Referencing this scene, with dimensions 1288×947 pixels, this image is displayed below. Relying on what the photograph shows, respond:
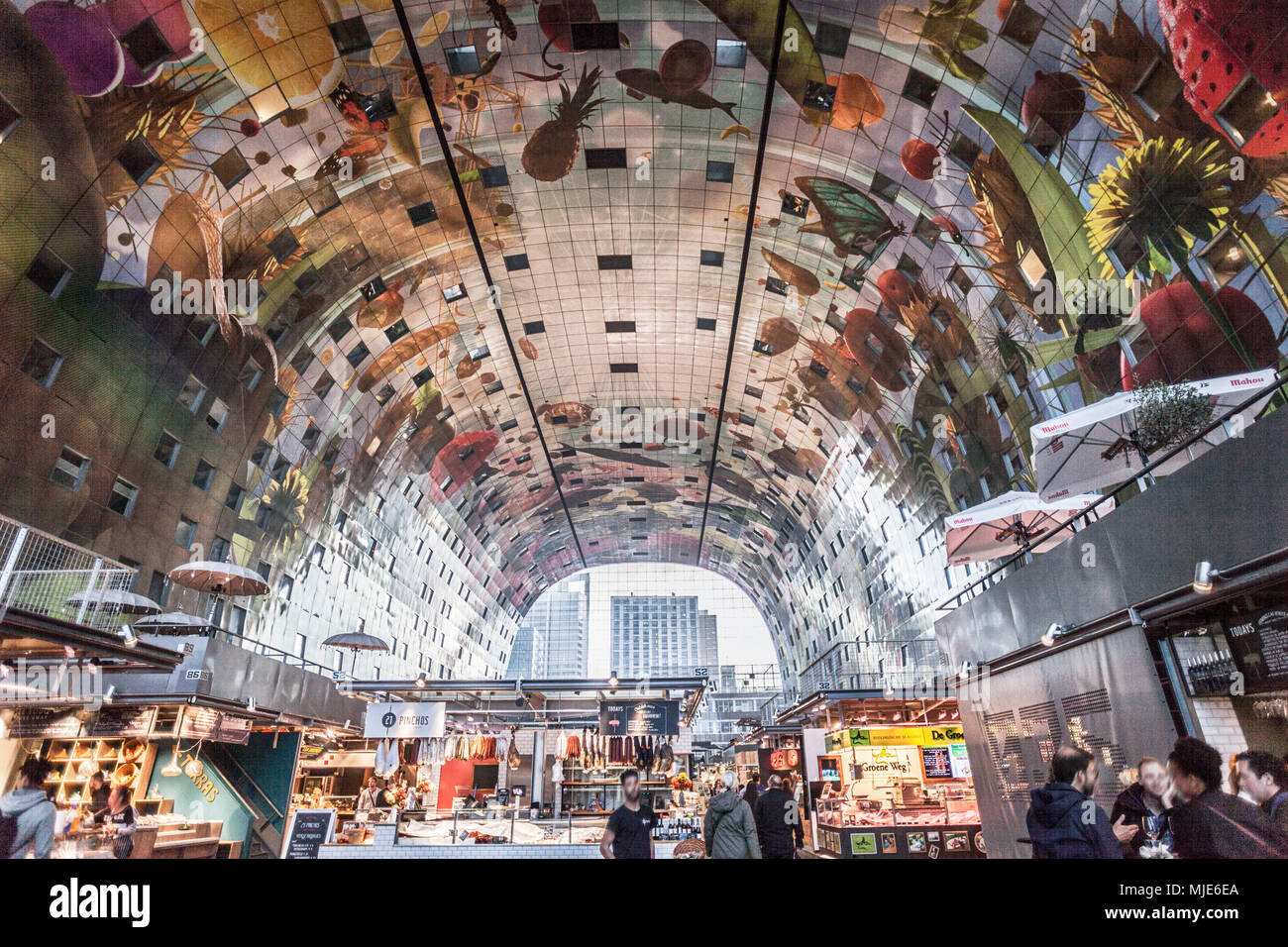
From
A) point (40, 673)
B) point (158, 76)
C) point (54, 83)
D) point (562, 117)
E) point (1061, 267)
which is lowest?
point (40, 673)

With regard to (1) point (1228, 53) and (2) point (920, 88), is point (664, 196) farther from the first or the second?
(1) point (1228, 53)

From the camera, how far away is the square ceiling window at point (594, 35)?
12.4m

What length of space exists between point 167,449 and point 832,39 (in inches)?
562

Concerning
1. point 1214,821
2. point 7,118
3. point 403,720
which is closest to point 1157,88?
point 1214,821

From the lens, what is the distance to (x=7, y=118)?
934 cm

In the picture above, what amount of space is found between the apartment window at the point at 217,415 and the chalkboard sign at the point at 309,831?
823 cm

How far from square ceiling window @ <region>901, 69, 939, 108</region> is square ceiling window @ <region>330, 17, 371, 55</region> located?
28.7ft

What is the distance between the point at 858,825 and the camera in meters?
13.8

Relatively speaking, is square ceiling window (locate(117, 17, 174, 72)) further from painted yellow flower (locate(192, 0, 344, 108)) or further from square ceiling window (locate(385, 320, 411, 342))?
square ceiling window (locate(385, 320, 411, 342))

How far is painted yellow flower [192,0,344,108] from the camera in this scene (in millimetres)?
11047

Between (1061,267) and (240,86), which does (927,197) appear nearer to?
(1061,267)

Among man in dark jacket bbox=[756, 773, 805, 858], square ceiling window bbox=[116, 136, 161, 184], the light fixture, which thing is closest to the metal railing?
square ceiling window bbox=[116, 136, 161, 184]
